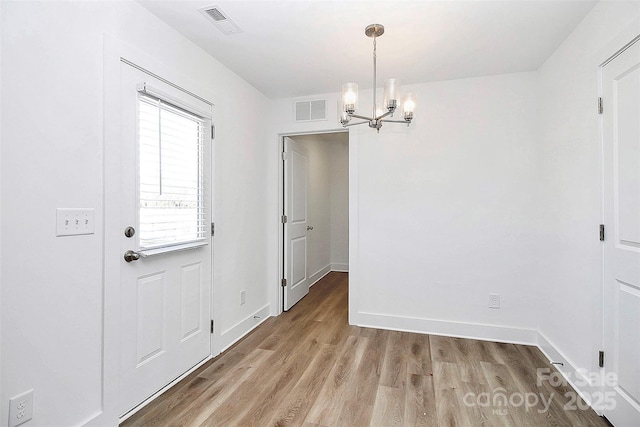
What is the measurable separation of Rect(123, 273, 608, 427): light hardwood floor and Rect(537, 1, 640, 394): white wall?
0.41m

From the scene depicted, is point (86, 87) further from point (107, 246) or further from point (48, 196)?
point (107, 246)

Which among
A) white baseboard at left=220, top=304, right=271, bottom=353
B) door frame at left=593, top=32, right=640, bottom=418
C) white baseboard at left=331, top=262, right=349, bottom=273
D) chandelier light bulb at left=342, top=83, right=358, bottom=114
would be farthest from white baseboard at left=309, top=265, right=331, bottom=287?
door frame at left=593, top=32, right=640, bottom=418

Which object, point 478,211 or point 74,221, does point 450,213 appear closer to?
point 478,211

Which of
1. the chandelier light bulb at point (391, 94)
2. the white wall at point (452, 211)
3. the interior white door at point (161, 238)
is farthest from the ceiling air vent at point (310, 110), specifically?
the chandelier light bulb at point (391, 94)

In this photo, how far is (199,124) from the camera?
2.45m

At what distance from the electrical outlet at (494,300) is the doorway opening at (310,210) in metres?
2.22

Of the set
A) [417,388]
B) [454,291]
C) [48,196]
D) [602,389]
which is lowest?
[417,388]

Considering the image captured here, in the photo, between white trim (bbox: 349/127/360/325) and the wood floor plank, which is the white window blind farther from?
the wood floor plank

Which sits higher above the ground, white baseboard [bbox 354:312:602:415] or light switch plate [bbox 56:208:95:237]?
light switch plate [bbox 56:208:95:237]

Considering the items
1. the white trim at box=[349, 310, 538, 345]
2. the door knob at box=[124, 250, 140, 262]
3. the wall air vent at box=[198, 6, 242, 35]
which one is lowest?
the white trim at box=[349, 310, 538, 345]

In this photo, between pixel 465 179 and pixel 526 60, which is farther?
pixel 465 179

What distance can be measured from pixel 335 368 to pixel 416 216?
165cm

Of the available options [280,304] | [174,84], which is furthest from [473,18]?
[280,304]

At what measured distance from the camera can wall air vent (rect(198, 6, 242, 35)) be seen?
1942 mm
